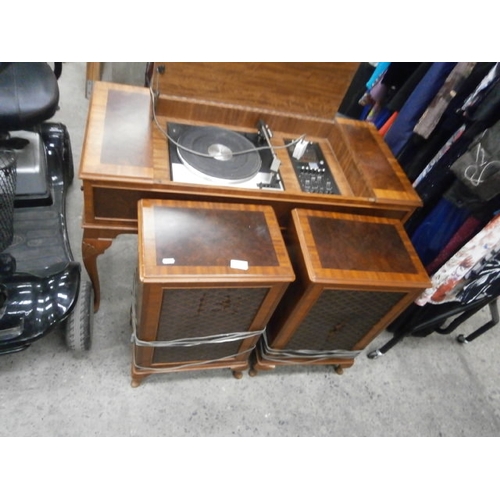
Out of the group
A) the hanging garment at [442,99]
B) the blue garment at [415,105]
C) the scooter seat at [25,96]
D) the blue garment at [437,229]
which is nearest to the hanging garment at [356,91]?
the blue garment at [415,105]

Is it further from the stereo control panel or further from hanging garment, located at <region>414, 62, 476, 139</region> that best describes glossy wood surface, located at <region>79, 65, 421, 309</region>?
hanging garment, located at <region>414, 62, 476, 139</region>

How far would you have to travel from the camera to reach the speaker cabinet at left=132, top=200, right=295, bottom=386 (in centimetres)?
88

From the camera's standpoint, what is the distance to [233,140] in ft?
3.93

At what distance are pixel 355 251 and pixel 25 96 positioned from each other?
1002 millimetres

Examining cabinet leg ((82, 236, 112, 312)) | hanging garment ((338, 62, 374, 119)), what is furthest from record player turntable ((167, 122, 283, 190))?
hanging garment ((338, 62, 374, 119))

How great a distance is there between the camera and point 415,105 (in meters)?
1.25

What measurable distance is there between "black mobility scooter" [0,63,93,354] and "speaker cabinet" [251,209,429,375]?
0.62 metres

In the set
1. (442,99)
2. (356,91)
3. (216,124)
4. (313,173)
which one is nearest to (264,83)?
(216,124)

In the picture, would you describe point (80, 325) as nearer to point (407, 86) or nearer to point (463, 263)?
point (463, 263)

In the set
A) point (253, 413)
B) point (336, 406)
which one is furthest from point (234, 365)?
point (336, 406)

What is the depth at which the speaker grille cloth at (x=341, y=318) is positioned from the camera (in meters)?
1.04

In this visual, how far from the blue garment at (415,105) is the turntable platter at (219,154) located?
538mm

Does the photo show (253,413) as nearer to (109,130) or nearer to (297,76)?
(109,130)

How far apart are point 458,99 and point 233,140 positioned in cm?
68
